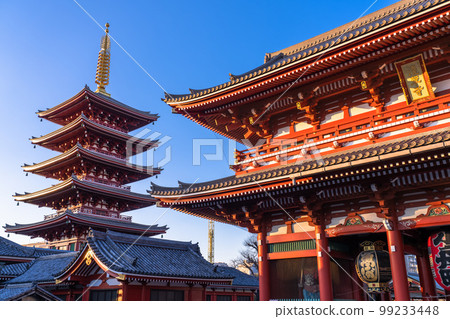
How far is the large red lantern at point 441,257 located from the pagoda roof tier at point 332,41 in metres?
5.75

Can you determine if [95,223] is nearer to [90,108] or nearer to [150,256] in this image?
[90,108]

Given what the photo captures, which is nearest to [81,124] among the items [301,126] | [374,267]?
[301,126]

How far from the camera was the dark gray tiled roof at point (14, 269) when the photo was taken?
881 inches

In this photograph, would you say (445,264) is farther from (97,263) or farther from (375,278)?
(97,263)

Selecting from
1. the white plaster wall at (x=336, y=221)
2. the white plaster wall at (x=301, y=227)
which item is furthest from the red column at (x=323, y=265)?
the white plaster wall at (x=301, y=227)

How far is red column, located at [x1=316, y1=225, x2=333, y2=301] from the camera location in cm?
1125

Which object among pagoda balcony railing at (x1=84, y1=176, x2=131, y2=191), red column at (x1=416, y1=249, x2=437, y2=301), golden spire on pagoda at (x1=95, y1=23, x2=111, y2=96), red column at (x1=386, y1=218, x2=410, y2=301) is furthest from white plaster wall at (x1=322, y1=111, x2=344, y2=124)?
golden spire on pagoda at (x1=95, y1=23, x2=111, y2=96)

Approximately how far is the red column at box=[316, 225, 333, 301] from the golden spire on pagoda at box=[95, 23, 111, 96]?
109ft

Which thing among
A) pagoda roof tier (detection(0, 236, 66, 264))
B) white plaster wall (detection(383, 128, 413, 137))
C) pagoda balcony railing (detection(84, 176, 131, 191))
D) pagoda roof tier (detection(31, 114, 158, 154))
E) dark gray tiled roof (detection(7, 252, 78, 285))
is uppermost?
pagoda roof tier (detection(31, 114, 158, 154))

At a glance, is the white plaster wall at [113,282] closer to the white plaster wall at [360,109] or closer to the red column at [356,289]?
the red column at [356,289]

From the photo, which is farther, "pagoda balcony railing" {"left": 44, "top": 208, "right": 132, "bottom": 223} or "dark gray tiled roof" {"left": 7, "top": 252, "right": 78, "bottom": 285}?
"pagoda balcony railing" {"left": 44, "top": 208, "right": 132, "bottom": 223}

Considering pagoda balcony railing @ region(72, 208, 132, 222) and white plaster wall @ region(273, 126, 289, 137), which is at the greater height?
pagoda balcony railing @ region(72, 208, 132, 222)

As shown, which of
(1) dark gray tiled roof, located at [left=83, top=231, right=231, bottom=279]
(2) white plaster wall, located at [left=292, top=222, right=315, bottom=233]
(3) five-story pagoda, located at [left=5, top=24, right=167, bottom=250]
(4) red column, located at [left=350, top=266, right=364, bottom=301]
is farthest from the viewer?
(3) five-story pagoda, located at [left=5, top=24, right=167, bottom=250]

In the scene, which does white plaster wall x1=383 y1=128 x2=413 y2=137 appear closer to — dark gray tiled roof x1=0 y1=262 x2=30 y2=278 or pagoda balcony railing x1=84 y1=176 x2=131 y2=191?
dark gray tiled roof x1=0 y1=262 x2=30 y2=278
